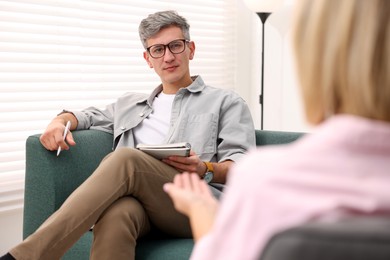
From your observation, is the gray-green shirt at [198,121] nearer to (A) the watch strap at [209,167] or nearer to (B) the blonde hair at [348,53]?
(A) the watch strap at [209,167]

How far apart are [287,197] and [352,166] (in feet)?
0.29

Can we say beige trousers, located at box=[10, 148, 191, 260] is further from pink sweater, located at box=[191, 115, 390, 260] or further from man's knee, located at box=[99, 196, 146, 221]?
pink sweater, located at box=[191, 115, 390, 260]

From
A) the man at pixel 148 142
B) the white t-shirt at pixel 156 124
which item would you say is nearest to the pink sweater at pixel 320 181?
the man at pixel 148 142

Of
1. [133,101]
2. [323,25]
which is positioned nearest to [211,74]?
[133,101]

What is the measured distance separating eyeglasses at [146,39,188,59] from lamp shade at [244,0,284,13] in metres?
1.14

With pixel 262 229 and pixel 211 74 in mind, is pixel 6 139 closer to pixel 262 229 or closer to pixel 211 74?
pixel 211 74

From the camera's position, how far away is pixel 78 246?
94.5 inches

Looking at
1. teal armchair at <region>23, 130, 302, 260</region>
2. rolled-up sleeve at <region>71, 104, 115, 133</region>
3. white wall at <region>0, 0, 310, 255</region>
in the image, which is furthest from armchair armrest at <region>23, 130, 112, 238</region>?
white wall at <region>0, 0, 310, 255</region>

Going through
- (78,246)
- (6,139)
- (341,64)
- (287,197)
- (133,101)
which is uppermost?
(341,64)

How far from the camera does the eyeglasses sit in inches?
111

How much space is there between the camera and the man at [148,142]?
83.7 inches

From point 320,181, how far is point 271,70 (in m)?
3.67

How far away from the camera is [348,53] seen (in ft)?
2.59

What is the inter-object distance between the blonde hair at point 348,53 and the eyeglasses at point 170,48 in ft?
6.58
